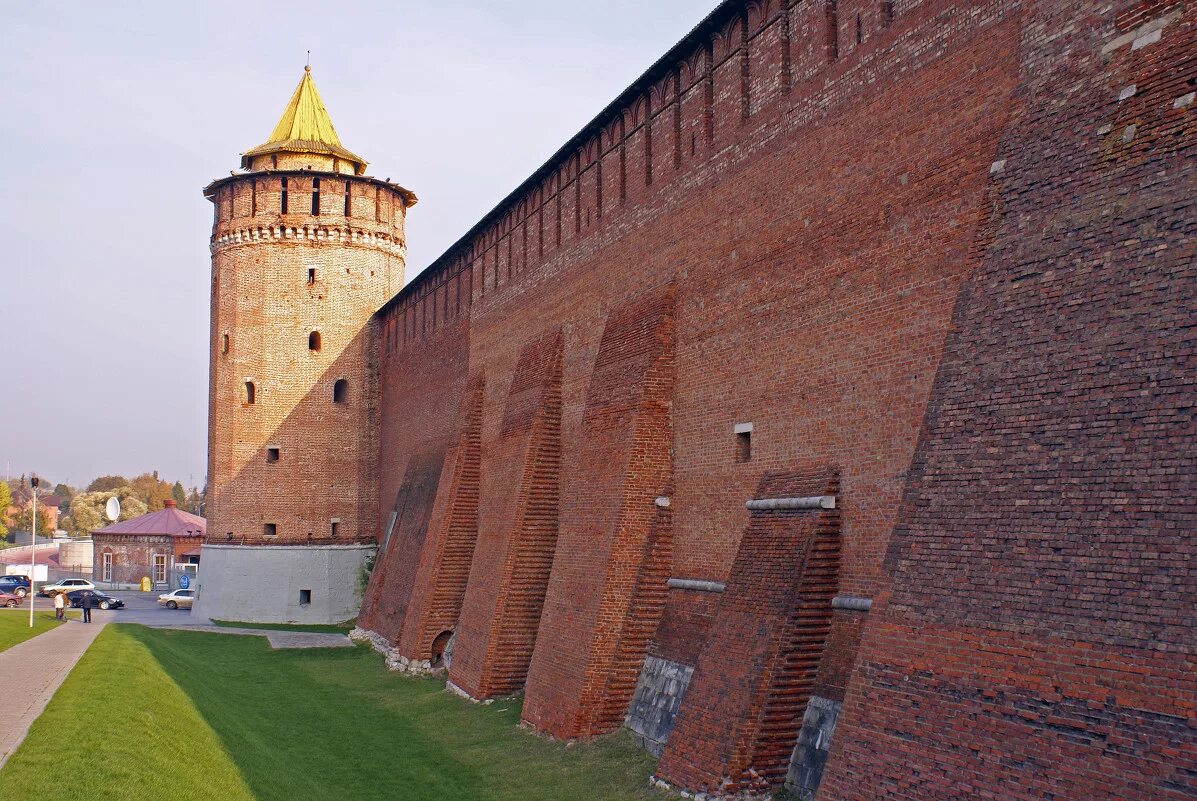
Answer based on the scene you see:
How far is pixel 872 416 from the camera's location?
9.76m

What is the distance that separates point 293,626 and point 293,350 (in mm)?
7122

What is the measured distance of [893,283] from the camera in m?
9.65

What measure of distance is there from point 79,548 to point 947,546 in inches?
2537

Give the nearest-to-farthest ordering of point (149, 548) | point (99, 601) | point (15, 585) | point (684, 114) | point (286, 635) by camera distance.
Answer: point (684, 114)
point (286, 635)
point (99, 601)
point (15, 585)
point (149, 548)

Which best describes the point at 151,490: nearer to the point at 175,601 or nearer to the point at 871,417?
the point at 175,601

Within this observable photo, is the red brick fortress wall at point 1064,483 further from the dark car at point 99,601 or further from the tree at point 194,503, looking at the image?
the tree at point 194,503

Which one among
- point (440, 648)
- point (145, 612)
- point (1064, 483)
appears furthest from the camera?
point (145, 612)

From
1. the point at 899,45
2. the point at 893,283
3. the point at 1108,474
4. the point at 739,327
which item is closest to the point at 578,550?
the point at 739,327

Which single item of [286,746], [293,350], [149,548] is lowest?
[286,746]

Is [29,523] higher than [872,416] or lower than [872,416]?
lower

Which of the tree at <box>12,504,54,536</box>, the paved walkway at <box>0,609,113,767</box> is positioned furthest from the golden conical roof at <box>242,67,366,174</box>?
the tree at <box>12,504,54,536</box>

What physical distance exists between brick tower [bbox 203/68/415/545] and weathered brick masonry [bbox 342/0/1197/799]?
12.6 meters

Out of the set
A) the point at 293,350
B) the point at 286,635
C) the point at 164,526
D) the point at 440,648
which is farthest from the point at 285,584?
the point at 164,526

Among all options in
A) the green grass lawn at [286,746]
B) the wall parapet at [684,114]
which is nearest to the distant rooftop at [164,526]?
the green grass lawn at [286,746]
